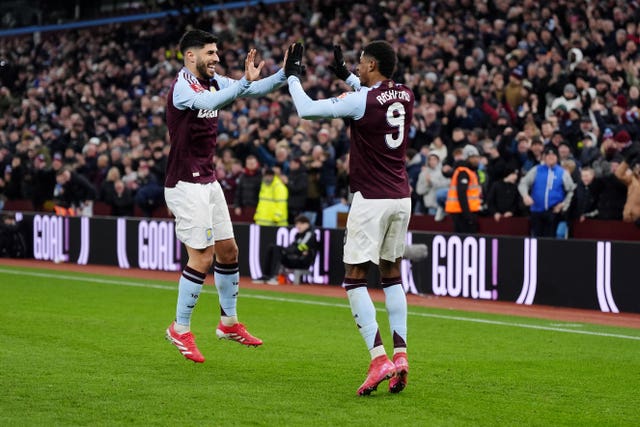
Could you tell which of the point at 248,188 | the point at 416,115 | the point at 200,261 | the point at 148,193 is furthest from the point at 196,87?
the point at 148,193

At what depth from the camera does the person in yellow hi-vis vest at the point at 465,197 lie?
17375mm

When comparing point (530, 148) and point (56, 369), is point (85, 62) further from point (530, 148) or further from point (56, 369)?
point (56, 369)

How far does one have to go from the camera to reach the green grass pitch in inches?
275

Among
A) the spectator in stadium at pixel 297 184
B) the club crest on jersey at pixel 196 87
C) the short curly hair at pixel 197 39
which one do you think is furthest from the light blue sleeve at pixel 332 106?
the spectator in stadium at pixel 297 184

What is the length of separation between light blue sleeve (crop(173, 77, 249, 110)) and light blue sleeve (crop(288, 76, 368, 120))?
35.3 inches

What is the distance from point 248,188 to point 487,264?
568 centimetres

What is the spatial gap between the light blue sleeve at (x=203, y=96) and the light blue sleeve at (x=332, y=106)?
90 cm

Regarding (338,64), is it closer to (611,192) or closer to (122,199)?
(611,192)

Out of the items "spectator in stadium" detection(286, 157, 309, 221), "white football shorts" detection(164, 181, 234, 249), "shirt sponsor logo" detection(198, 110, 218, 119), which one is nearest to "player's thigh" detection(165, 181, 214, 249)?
"white football shorts" detection(164, 181, 234, 249)

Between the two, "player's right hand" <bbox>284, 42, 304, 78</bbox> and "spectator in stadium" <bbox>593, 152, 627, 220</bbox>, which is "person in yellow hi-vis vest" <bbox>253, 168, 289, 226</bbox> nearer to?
"spectator in stadium" <bbox>593, 152, 627, 220</bbox>

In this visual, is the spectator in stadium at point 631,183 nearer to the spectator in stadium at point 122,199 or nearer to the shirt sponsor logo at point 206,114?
the shirt sponsor logo at point 206,114

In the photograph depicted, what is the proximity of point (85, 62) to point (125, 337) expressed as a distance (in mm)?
25827

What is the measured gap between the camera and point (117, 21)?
3812 cm

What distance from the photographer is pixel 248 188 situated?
67.8 feet
